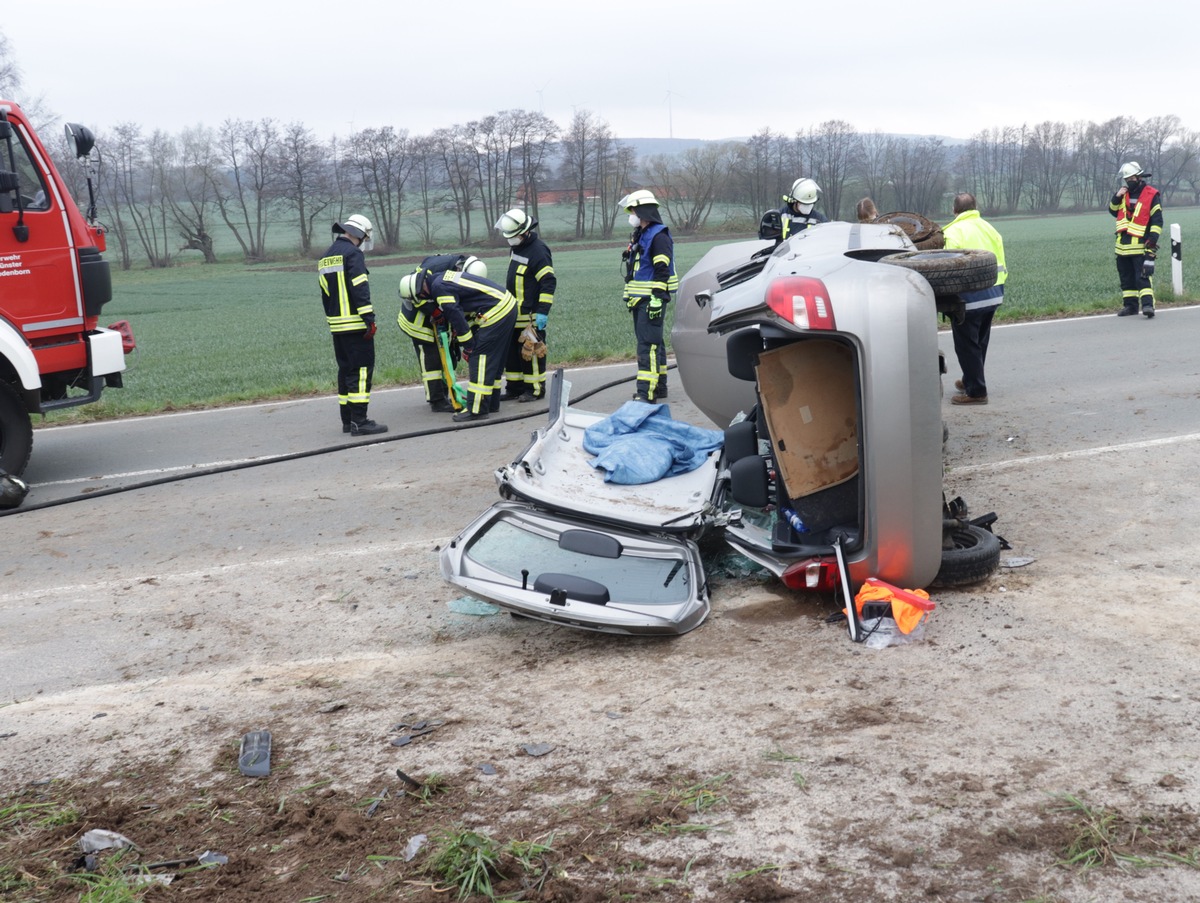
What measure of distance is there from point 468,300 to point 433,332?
0.51 m

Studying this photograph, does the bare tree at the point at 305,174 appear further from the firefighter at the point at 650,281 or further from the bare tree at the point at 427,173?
the firefighter at the point at 650,281

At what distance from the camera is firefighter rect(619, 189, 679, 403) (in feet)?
32.3

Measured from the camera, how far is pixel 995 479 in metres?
6.75

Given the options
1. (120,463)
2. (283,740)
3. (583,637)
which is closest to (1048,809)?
(583,637)

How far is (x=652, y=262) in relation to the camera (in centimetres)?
989

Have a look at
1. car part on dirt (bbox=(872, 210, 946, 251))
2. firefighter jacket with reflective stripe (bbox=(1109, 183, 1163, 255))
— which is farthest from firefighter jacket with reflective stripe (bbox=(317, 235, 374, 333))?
firefighter jacket with reflective stripe (bbox=(1109, 183, 1163, 255))

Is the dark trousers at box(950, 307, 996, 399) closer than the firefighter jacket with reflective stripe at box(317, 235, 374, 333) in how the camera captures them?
Yes

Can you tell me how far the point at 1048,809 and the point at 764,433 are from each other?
9.02 ft

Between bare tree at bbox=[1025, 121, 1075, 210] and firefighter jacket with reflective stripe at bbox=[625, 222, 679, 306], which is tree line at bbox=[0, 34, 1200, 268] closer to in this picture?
bare tree at bbox=[1025, 121, 1075, 210]

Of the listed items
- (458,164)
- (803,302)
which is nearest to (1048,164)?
(458,164)

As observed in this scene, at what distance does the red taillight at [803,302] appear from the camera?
4.36m

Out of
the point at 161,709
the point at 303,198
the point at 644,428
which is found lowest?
the point at 161,709

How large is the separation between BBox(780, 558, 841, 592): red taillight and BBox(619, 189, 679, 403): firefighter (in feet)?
17.3

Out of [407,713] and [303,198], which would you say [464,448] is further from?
[303,198]
